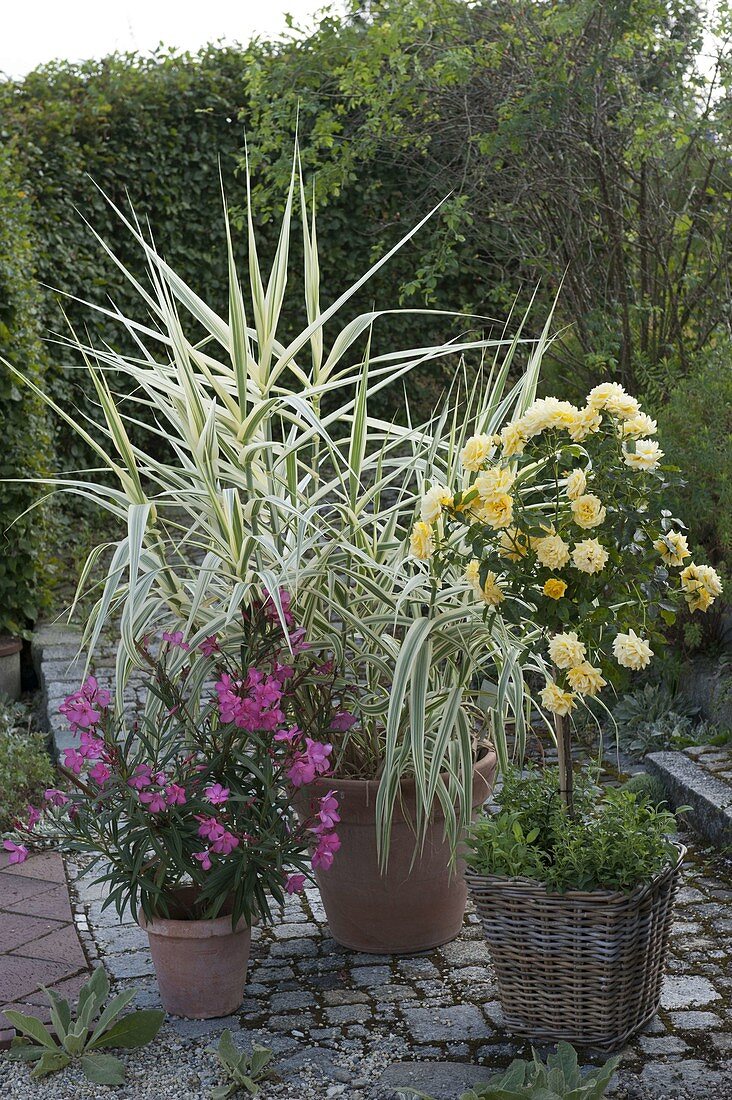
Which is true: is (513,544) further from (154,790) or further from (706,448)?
(706,448)

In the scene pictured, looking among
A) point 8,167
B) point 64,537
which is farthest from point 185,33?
point 64,537

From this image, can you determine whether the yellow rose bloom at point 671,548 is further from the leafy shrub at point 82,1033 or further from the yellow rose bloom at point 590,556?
the leafy shrub at point 82,1033

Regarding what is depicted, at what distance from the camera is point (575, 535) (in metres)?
2.14

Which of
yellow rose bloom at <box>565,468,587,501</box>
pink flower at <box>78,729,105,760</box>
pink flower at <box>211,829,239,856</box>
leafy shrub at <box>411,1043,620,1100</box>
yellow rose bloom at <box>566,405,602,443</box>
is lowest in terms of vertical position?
leafy shrub at <box>411,1043,620,1100</box>

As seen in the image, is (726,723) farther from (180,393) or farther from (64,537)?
(64,537)

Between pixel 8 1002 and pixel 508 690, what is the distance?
1271 millimetres

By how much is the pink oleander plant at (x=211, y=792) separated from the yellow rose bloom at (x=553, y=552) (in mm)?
544

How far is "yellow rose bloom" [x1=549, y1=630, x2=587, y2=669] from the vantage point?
209 centimetres

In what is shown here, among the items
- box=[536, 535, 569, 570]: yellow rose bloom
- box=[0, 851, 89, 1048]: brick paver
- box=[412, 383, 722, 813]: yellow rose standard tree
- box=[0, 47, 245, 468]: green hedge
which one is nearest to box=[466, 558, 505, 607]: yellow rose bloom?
box=[412, 383, 722, 813]: yellow rose standard tree

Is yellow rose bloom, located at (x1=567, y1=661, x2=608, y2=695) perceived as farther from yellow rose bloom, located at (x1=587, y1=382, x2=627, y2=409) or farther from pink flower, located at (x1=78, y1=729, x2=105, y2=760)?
pink flower, located at (x1=78, y1=729, x2=105, y2=760)

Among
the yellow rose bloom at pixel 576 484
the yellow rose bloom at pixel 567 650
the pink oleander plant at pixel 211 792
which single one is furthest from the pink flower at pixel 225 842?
the yellow rose bloom at pixel 576 484

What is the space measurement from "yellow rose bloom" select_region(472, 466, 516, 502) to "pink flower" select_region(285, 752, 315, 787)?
0.65 metres

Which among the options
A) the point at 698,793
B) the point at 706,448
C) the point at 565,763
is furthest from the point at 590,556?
the point at 706,448

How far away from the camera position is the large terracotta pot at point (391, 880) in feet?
8.37
